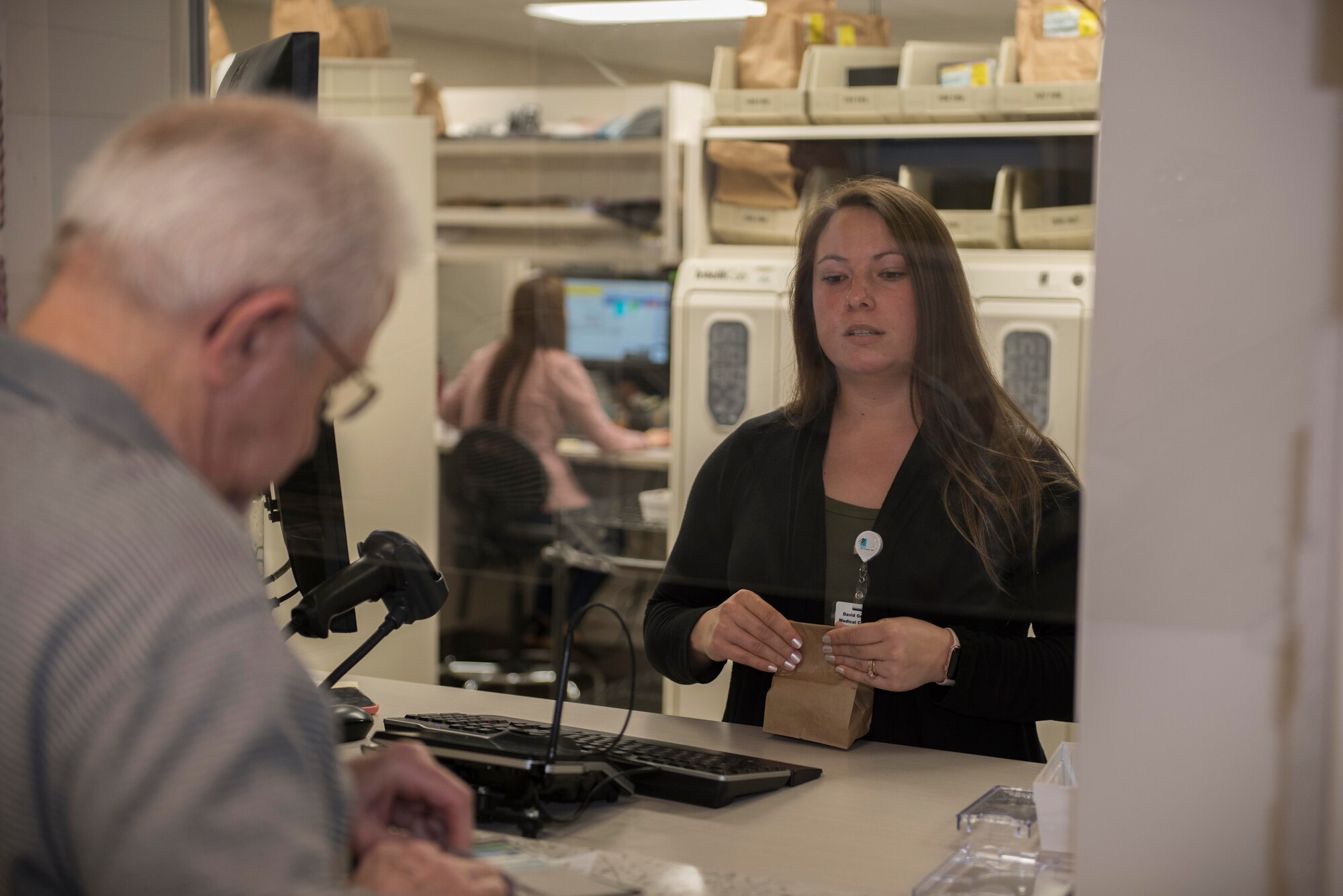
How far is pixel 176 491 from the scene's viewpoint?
2.02ft

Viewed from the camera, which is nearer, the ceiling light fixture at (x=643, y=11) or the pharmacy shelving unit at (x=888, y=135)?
the pharmacy shelving unit at (x=888, y=135)

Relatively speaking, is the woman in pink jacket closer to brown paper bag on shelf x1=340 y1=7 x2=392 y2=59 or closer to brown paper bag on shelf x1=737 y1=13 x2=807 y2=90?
brown paper bag on shelf x1=340 y1=7 x2=392 y2=59

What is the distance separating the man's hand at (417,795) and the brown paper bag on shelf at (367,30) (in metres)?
3.08

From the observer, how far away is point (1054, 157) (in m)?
2.92

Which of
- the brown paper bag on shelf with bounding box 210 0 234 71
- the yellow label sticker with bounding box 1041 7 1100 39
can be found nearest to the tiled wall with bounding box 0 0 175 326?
the brown paper bag on shelf with bounding box 210 0 234 71

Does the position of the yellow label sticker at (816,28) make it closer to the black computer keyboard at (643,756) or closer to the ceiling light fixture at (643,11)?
the ceiling light fixture at (643,11)

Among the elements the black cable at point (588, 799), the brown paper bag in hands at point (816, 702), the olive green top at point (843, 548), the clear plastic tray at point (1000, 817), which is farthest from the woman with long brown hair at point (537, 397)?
the clear plastic tray at point (1000, 817)

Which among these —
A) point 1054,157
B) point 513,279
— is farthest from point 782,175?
point 513,279

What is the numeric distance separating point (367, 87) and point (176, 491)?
10.5 feet

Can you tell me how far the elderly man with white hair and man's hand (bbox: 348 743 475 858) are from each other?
193 mm

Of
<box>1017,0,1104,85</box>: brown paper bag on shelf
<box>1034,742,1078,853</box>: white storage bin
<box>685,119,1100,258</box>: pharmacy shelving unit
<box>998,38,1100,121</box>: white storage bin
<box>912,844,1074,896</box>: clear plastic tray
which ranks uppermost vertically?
<box>1017,0,1104,85</box>: brown paper bag on shelf

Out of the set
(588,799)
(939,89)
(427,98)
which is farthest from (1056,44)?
(427,98)

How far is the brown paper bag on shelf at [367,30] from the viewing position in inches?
140

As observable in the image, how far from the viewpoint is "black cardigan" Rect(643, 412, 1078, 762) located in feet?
5.01
